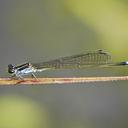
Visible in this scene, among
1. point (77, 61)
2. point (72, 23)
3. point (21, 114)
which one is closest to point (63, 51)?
point (72, 23)

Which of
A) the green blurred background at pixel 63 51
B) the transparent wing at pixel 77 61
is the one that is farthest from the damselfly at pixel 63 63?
the green blurred background at pixel 63 51

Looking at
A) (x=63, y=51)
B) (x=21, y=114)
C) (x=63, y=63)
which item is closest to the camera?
(x=63, y=63)

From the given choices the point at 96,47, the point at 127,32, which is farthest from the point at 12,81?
the point at 127,32

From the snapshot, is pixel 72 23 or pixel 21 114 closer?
pixel 21 114

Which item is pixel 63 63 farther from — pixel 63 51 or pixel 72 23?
pixel 72 23

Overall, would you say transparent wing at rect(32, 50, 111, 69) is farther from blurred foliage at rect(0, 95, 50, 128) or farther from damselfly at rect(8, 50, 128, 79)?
blurred foliage at rect(0, 95, 50, 128)

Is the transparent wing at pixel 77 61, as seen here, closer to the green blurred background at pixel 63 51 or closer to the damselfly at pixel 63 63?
the damselfly at pixel 63 63

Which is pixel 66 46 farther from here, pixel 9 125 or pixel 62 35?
A: pixel 9 125

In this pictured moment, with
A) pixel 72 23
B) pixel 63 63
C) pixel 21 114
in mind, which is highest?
pixel 72 23
